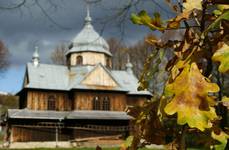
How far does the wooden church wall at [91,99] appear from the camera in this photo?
37250mm

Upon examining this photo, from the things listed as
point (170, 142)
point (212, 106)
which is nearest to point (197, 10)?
point (212, 106)

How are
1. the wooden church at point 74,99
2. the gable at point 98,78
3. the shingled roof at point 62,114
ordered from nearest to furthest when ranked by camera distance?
the shingled roof at point 62,114
the wooden church at point 74,99
the gable at point 98,78

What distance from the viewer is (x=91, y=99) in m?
37.4

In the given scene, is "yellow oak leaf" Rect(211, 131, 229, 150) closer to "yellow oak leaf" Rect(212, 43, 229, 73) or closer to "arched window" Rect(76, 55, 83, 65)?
→ "yellow oak leaf" Rect(212, 43, 229, 73)

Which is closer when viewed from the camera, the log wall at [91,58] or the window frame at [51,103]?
the window frame at [51,103]

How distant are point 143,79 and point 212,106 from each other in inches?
16.1

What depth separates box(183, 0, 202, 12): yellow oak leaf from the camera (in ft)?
3.74

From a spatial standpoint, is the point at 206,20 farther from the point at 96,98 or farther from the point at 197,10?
the point at 96,98

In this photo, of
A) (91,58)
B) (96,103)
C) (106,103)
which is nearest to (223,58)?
(96,103)

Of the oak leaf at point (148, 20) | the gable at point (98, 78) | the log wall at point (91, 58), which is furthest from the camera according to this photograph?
the log wall at point (91, 58)

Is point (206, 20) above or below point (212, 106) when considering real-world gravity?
above

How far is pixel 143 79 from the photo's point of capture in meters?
1.42

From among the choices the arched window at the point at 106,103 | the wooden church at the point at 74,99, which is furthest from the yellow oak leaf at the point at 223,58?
the arched window at the point at 106,103

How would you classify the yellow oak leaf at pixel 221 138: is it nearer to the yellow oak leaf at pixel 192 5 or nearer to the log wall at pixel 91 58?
the yellow oak leaf at pixel 192 5
